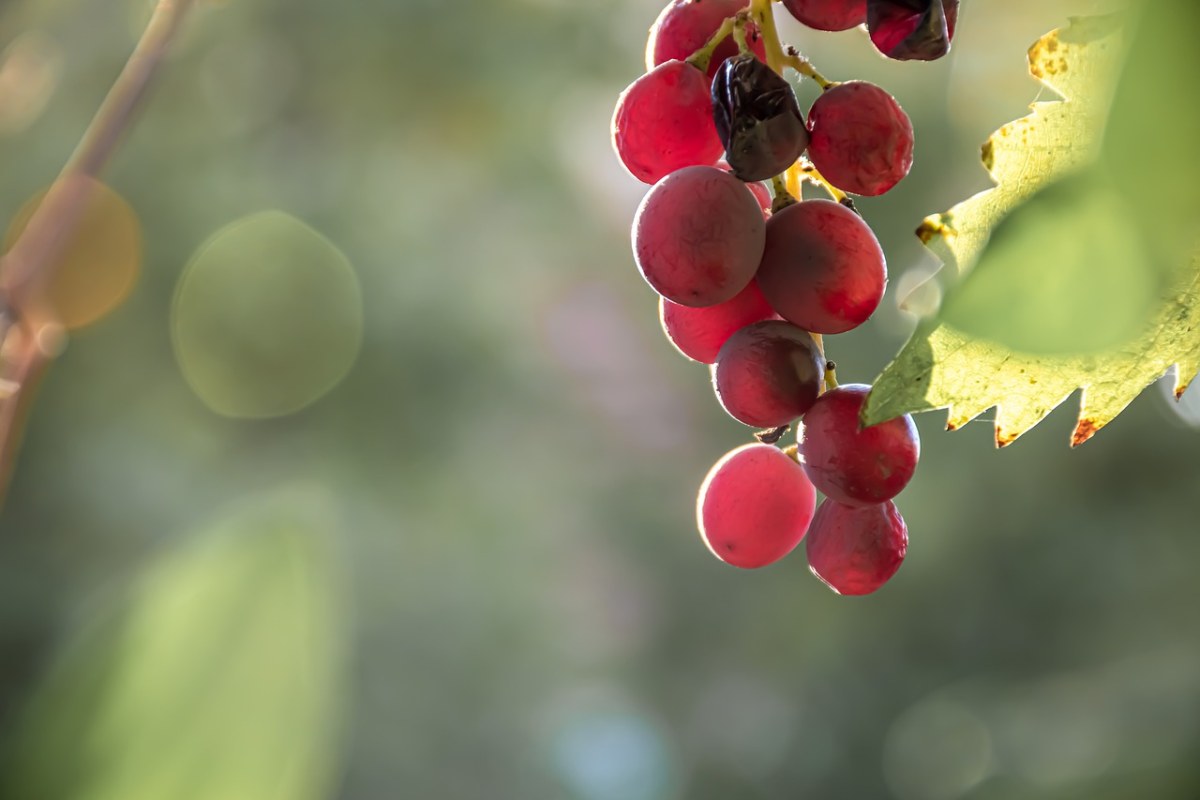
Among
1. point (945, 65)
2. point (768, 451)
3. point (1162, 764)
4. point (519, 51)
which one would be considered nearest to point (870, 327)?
point (945, 65)

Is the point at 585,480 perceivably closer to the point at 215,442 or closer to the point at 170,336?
the point at 215,442

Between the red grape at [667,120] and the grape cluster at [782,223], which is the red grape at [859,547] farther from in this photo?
the red grape at [667,120]

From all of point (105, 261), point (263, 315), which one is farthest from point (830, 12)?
point (263, 315)

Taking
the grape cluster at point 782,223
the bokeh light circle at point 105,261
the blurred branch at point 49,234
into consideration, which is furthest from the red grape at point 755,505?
the bokeh light circle at point 105,261

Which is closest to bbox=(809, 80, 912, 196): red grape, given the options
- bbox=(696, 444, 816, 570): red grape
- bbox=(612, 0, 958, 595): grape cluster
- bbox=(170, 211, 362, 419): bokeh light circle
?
bbox=(612, 0, 958, 595): grape cluster

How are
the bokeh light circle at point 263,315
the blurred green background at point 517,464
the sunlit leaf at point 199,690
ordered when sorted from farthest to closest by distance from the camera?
the bokeh light circle at point 263,315
the blurred green background at point 517,464
the sunlit leaf at point 199,690

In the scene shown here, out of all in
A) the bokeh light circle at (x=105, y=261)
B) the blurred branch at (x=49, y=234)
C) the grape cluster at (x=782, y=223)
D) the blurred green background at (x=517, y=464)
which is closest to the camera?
the grape cluster at (x=782, y=223)

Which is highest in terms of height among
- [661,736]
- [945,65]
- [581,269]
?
[945,65]
